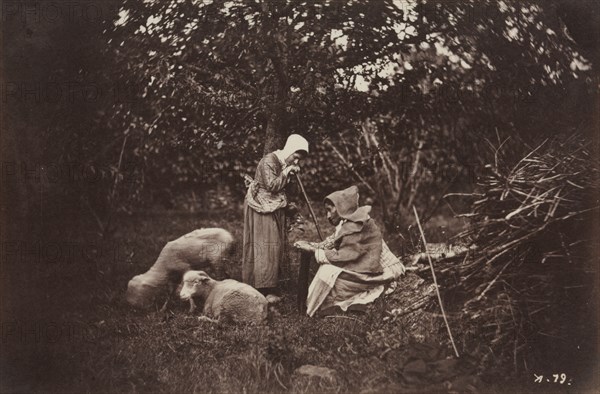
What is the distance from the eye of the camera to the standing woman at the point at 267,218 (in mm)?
5109

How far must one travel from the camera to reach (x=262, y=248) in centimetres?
514

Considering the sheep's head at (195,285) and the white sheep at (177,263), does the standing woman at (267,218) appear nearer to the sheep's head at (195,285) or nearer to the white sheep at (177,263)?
the white sheep at (177,263)

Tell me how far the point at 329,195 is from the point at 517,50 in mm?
1999

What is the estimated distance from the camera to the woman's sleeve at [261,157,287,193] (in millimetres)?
5078

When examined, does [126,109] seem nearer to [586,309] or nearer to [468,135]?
Answer: [468,135]

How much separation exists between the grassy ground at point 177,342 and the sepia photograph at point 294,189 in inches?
0.7

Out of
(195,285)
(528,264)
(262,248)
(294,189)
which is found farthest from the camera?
(294,189)

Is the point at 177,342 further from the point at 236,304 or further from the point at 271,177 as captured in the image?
the point at 271,177

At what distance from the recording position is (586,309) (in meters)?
4.94

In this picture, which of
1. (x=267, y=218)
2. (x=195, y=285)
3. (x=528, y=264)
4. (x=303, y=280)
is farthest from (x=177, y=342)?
(x=528, y=264)

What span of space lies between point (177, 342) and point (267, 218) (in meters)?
1.20

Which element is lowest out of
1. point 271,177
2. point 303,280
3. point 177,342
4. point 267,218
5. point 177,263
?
point 177,342

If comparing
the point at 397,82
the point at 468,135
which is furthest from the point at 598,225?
the point at 397,82

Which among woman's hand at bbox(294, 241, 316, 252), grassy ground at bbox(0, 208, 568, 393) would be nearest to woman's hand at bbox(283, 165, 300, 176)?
woman's hand at bbox(294, 241, 316, 252)
